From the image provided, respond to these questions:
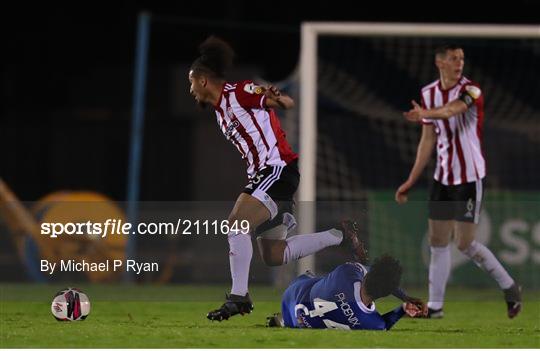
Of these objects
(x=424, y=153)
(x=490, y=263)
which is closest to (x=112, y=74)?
(x=424, y=153)

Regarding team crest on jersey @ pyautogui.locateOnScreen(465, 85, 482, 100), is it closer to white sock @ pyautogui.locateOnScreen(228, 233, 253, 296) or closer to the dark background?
white sock @ pyautogui.locateOnScreen(228, 233, 253, 296)

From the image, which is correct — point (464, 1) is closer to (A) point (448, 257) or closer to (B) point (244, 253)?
(A) point (448, 257)

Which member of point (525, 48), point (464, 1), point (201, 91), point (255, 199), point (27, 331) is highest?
point (464, 1)

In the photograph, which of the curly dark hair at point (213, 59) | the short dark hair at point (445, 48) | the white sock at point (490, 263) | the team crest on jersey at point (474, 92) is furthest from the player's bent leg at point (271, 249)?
the short dark hair at point (445, 48)

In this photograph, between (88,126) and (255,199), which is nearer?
(255,199)

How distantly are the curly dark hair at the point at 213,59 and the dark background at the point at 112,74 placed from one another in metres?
11.4

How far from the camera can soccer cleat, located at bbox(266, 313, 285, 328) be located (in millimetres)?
8125

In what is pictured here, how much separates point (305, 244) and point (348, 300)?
44 centimetres

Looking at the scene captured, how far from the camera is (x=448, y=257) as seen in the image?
9.23 metres

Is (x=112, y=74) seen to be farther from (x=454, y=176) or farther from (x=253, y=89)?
(x=253, y=89)

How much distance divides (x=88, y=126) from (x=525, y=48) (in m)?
8.07

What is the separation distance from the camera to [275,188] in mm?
8117

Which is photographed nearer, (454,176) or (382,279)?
(382,279)

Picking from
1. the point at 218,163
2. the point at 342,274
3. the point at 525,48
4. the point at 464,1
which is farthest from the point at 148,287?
the point at 464,1
